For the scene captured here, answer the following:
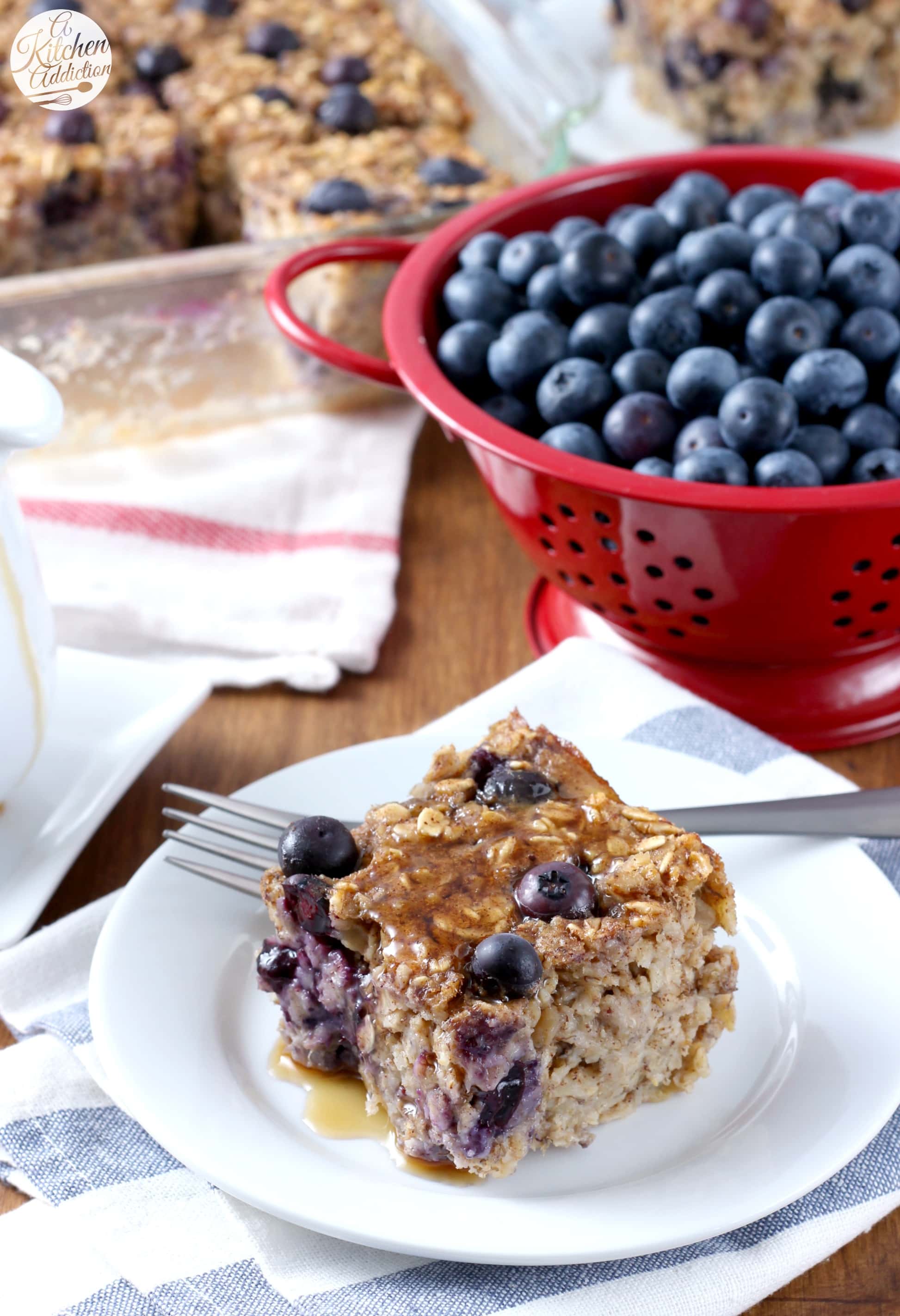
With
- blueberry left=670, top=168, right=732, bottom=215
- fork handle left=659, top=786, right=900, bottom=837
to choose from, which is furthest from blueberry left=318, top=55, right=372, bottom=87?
fork handle left=659, top=786, right=900, bottom=837

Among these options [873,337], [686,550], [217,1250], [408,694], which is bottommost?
[408,694]

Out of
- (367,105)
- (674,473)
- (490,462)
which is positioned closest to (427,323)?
(490,462)

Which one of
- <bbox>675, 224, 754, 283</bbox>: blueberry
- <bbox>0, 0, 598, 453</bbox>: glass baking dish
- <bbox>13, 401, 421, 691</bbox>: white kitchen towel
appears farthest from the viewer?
<bbox>0, 0, 598, 453</bbox>: glass baking dish

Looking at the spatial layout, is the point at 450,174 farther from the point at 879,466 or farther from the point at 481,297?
the point at 879,466

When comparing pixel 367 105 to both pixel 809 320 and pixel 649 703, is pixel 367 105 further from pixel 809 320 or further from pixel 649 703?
pixel 649 703

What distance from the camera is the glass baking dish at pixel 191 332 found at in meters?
1.97

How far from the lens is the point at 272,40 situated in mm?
2486

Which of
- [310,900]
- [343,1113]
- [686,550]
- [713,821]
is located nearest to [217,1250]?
[343,1113]

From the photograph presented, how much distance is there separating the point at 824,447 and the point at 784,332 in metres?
0.14

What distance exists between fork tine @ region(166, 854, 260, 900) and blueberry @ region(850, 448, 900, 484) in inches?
26.4

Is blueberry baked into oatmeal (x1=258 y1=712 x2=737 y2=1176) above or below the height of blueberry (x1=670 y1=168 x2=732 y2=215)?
below

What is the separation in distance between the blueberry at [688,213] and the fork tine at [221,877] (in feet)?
2.94

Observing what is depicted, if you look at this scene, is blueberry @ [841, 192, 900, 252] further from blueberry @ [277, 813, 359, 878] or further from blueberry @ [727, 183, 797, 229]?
blueberry @ [277, 813, 359, 878]

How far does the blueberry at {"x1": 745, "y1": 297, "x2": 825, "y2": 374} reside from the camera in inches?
56.2
